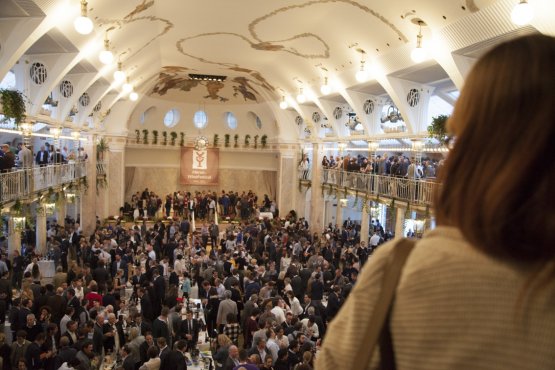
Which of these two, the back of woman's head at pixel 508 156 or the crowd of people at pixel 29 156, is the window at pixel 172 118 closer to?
the crowd of people at pixel 29 156

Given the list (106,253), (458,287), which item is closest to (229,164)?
(106,253)

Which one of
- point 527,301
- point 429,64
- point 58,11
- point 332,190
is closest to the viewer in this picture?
point 527,301

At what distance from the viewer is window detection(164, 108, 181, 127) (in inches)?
1372

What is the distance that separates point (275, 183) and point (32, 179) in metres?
21.8

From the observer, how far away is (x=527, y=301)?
38.8 inches

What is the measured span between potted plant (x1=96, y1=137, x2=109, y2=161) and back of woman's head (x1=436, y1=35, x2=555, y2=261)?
2970 cm

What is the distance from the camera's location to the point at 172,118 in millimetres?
35094

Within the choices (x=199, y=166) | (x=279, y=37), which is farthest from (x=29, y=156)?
(x=199, y=166)

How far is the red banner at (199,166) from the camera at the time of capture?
34875 mm

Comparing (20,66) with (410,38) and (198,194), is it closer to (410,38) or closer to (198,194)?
(410,38)

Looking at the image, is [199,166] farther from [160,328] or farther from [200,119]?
[160,328]

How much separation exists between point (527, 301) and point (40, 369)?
9176 mm

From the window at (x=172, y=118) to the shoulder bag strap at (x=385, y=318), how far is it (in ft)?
115

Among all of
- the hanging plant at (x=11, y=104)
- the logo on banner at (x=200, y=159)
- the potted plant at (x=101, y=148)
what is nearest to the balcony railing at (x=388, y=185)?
the hanging plant at (x=11, y=104)
